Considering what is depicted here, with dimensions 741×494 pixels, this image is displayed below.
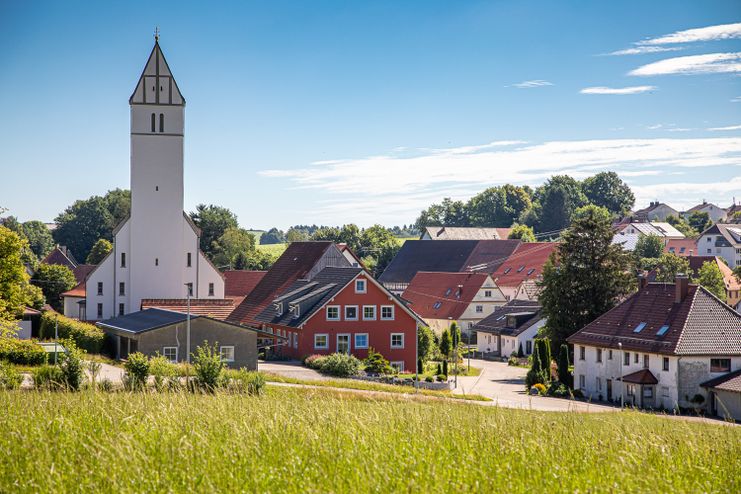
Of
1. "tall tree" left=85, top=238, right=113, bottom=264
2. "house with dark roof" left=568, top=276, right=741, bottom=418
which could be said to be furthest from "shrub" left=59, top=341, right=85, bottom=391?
"tall tree" left=85, top=238, right=113, bottom=264

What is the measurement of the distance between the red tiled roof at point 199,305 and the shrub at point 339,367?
1562 cm

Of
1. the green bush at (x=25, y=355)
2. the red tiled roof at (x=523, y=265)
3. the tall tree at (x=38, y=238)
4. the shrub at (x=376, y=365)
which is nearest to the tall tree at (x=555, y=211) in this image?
the red tiled roof at (x=523, y=265)

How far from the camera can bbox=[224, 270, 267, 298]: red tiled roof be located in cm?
8225

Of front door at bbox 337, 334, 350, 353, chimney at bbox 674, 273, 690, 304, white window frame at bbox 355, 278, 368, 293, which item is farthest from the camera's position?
white window frame at bbox 355, 278, 368, 293

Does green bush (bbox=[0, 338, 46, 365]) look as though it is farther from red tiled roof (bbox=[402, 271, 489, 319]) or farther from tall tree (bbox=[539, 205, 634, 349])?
red tiled roof (bbox=[402, 271, 489, 319])

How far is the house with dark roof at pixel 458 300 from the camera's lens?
8512 cm

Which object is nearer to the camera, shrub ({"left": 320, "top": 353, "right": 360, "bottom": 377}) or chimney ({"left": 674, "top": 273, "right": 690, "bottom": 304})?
shrub ({"left": 320, "top": 353, "right": 360, "bottom": 377})

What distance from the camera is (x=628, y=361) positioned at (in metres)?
49.1

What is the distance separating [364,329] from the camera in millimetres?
54219

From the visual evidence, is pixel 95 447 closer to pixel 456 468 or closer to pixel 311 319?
pixel 456 468

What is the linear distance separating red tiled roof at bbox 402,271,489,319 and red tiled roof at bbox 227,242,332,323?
72.6 feet

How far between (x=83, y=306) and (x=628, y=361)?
40548 millimetres

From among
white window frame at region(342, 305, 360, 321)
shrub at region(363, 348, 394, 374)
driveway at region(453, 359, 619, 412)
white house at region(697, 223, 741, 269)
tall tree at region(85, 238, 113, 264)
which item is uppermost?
white house at region(697, 223, 741, 269)

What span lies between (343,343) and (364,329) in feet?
4.80
